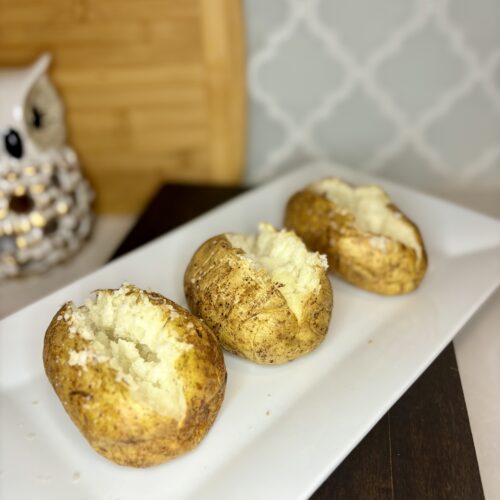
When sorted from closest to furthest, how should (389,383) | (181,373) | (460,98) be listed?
(181,373), (389,383), (460,98)

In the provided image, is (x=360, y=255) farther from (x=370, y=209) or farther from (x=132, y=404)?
(x=132, y=404)

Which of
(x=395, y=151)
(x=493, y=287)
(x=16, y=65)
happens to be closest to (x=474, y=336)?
(x=493, y=287)

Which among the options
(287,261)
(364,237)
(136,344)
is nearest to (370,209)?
(364,237)

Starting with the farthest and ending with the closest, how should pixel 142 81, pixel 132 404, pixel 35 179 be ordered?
pixel 142 81 < pixel 35 179 < pixel 132 404

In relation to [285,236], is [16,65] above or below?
above

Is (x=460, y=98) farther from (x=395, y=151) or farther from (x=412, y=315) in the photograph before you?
(x=412, y=315)

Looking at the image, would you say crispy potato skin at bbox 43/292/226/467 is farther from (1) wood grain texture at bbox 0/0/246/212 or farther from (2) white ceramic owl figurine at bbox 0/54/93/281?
(1) wood grain texture at bbox 0/0/246/212
